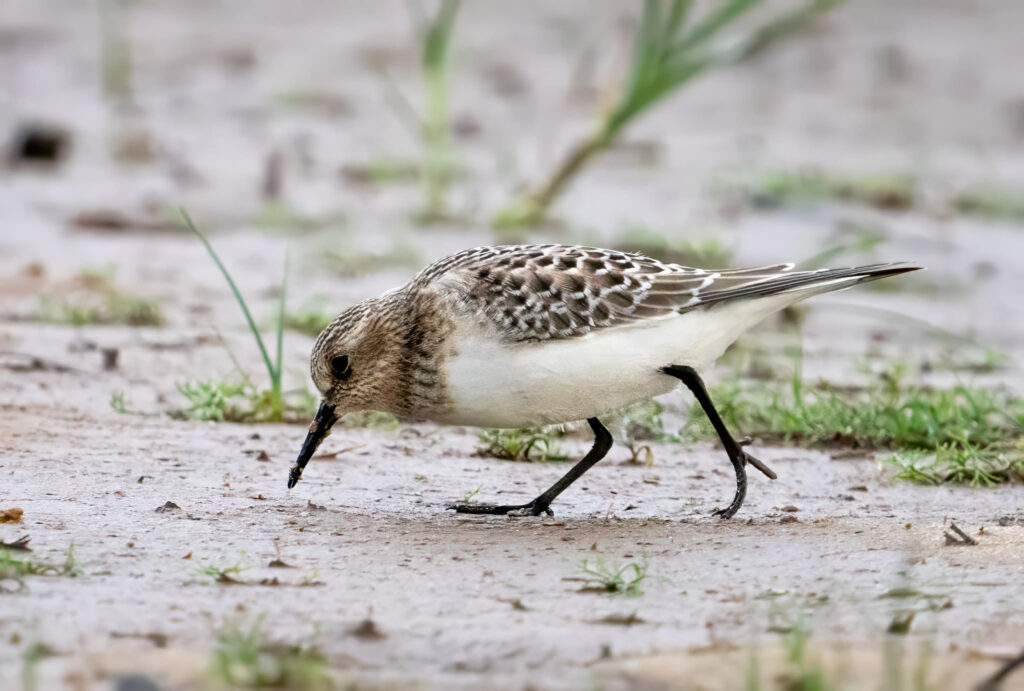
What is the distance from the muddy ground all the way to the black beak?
0.17 m

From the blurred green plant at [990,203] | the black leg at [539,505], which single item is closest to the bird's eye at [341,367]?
the black leg at [539,505]

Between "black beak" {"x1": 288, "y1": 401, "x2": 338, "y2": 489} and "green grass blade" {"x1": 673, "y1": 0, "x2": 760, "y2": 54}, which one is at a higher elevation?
"green grass blade" {"x1": 673, "y1": 0, "x2": 760, "y2": 54}

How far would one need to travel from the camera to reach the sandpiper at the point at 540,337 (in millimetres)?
5289

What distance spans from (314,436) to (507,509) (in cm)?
74

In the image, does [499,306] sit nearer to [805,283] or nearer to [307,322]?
[805,283]

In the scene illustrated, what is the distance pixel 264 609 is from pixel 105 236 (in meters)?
7.34

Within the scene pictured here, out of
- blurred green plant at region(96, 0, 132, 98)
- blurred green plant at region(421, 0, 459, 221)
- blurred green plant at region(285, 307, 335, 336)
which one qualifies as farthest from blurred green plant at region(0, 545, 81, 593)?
blurred green plant at region(96, 0, 132, 98)

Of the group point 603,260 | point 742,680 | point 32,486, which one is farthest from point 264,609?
point 603,260

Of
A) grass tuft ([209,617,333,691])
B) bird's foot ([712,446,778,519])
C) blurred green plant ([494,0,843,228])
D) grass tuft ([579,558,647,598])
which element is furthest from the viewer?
blurred green plant ([494,0,843,228])

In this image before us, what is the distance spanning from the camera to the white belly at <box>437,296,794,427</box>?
5.25 meters

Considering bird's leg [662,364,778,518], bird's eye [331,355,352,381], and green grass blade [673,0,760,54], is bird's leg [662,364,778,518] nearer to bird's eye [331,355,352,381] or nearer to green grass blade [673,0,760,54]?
bird's eye [331,355,352,381]

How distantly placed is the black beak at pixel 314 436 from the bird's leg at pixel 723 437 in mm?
1227

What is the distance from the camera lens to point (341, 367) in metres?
5.65

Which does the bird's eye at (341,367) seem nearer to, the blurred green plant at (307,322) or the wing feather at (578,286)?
the wing feather at (578,286)
